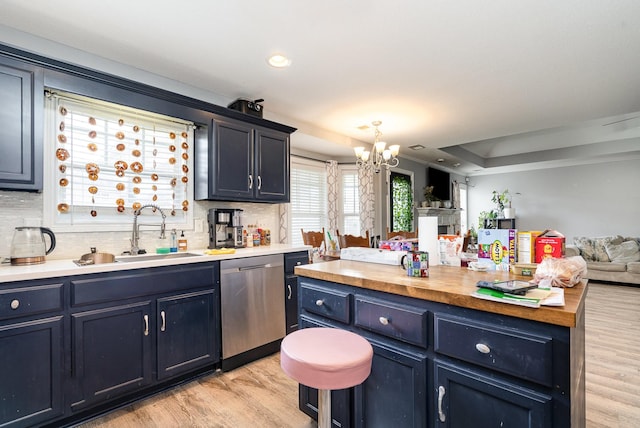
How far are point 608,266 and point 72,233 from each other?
792 cm

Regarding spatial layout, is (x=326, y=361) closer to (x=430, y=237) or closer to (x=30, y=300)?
(x=430, y=237)

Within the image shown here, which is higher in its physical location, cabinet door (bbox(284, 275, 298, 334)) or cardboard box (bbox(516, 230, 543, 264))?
cardboard box (bbox(516, 230, 543, 264))

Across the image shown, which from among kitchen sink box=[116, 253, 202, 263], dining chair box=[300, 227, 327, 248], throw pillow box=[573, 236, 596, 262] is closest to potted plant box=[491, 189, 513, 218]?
throw pillow box=[573, 236, 596, 262]

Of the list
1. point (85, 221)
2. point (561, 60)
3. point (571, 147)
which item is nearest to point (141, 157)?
point (85, 221)

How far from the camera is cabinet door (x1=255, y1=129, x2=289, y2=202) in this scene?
3.11 metres

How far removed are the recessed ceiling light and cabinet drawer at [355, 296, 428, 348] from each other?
197 cm

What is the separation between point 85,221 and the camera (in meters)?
2.37

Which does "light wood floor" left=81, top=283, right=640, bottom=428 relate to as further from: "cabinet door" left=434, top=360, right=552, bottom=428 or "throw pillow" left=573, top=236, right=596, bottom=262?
"throw pillow" left=573, top=236, right=596, bottom=262

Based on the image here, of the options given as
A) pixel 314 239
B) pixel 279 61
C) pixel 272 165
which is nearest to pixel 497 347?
pixel 279 61

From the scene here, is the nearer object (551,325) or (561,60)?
(551,325)

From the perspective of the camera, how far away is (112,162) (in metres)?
2.53

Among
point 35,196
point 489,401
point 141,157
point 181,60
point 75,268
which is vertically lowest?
point 489,401

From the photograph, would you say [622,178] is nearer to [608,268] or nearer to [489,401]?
[608,268]

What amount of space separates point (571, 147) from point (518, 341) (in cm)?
755
